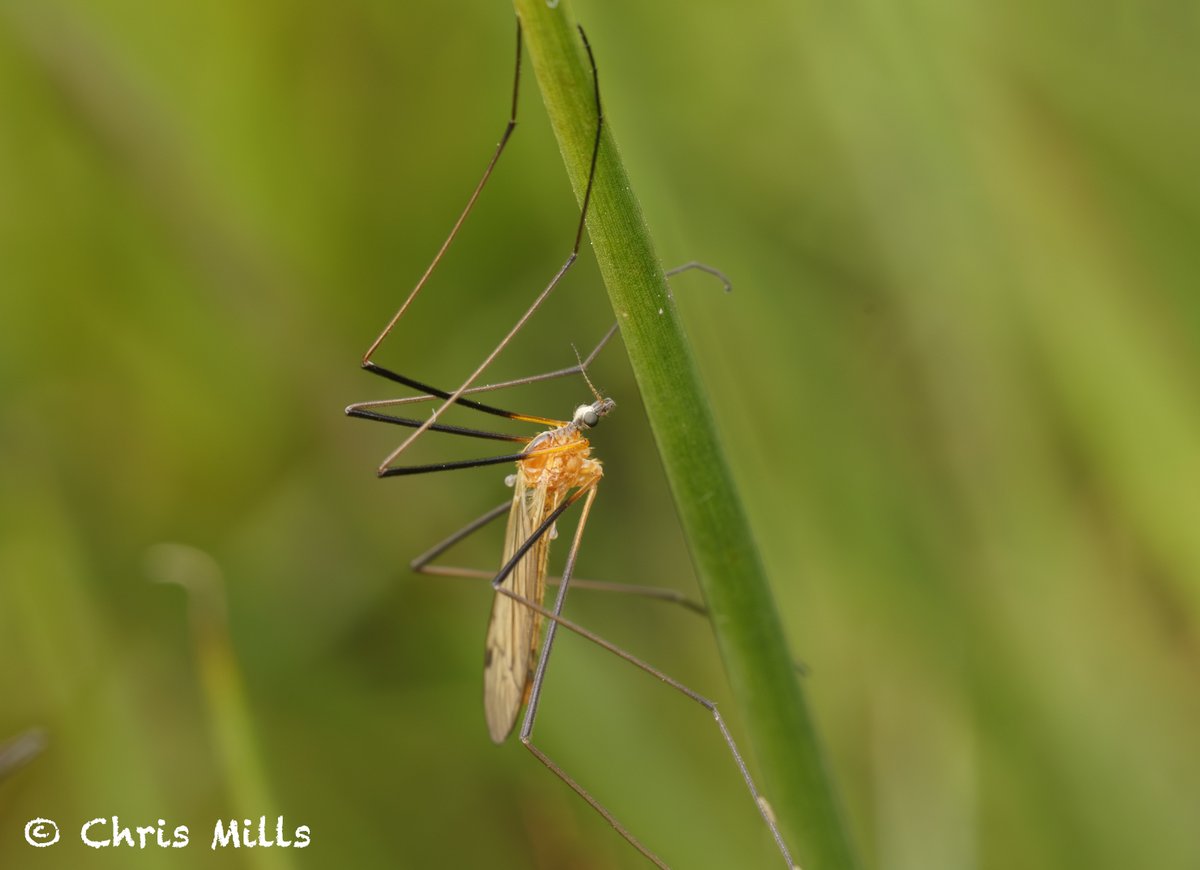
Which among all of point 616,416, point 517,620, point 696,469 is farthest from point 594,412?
point 616,416

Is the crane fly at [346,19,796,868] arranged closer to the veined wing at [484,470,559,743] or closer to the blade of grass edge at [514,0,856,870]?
the veined wing at [484,470,559,743]

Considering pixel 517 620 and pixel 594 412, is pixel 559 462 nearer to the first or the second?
pixel 594 412

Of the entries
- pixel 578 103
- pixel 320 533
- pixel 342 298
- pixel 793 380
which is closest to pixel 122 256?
pixel 342 298

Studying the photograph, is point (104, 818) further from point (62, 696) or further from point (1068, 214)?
point (1068, 214)

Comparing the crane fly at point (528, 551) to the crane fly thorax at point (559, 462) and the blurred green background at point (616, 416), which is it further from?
the blurred green background at point (616, 416)

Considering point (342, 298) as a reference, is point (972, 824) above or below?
below
